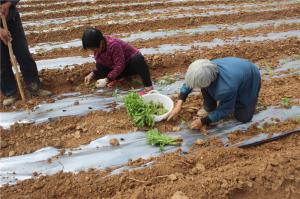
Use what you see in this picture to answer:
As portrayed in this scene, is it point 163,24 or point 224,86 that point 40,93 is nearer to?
point 224,86

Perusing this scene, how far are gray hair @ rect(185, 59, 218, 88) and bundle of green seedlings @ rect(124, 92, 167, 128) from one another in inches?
27.6

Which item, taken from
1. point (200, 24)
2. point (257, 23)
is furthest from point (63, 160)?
point (257, 23)

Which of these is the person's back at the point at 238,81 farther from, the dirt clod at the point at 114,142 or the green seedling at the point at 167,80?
the green seedling at the point at 167,80

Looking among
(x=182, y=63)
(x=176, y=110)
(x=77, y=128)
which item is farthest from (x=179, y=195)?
(x=182, y=63)

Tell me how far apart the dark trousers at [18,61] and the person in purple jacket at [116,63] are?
2.22ft

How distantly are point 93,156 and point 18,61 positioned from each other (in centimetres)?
167

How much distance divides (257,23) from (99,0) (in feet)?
13.9

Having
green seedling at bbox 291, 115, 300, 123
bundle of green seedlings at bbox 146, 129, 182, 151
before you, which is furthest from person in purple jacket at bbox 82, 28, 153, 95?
green seedling at bbox 291, 115, 300, 123

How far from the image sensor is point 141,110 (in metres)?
3.79

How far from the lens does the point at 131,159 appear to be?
3.31 meters

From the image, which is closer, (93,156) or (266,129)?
(93,156)

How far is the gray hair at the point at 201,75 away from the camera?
313 cm

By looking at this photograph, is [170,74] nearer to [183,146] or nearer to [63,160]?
[183,146]

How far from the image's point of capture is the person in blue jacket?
3.16 meters
